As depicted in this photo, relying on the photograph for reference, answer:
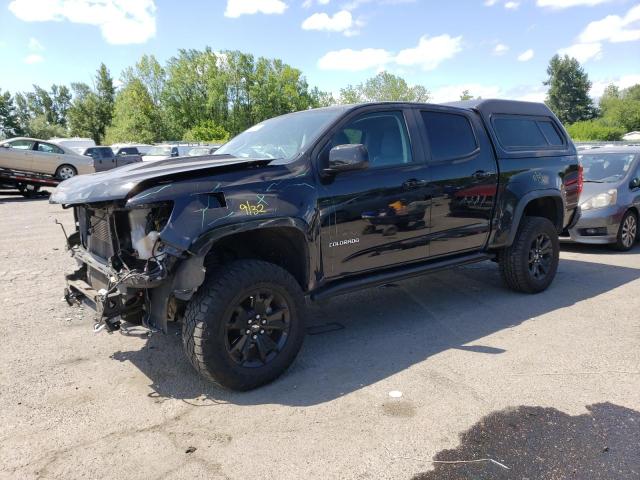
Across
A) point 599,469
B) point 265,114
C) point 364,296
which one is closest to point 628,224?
point 364,296

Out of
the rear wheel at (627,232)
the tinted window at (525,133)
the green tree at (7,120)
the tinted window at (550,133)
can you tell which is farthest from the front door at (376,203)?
the green tree at (7,120)

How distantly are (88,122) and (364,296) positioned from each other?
69.0 metres

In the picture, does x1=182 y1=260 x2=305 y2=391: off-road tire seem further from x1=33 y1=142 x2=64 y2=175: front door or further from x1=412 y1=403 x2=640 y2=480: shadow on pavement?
x1=33 y1=142 x2=64 y2=175: front door

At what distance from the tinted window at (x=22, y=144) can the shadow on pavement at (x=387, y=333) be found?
1519cm

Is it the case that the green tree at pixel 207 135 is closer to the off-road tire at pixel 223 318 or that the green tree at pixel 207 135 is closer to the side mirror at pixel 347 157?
the side mirror at pixel 347 157

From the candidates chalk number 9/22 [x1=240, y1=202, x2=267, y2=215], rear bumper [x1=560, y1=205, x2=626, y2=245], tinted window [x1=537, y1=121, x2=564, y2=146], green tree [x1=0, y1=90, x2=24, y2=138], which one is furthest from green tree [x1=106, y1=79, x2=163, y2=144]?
chalk number 9/22 [x1=240, y1=202, x2=267, y2=215]

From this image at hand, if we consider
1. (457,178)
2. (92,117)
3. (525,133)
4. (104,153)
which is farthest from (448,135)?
(92,117)

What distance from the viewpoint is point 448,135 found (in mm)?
4980

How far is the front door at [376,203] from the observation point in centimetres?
400

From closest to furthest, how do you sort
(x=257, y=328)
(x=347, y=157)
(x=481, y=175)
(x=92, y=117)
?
1. (x=257, y=328)
2. (x=347, y=157)
3. (x=481, y=175)
4. (x=92, y=117)

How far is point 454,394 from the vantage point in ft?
11.6

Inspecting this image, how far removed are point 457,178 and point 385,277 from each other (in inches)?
50.0

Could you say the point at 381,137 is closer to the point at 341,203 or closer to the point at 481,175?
the point at 341,203

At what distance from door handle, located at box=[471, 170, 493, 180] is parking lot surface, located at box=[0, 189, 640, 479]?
53.9 inches
